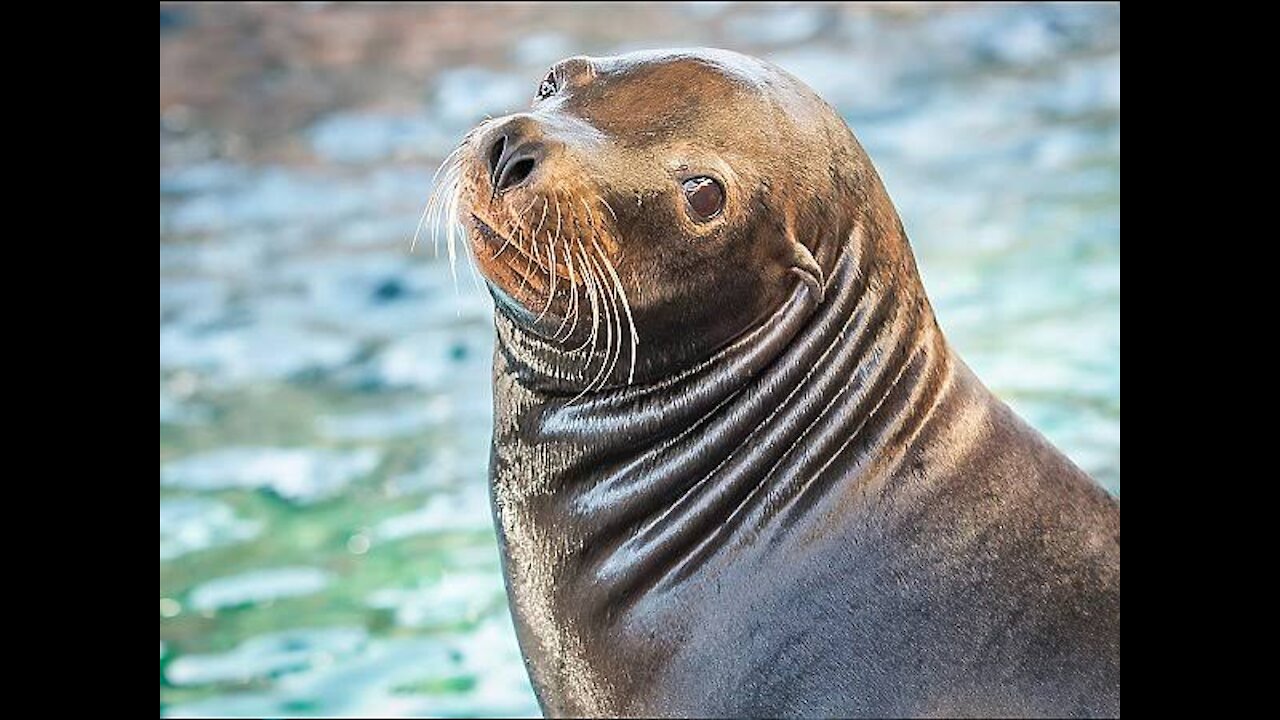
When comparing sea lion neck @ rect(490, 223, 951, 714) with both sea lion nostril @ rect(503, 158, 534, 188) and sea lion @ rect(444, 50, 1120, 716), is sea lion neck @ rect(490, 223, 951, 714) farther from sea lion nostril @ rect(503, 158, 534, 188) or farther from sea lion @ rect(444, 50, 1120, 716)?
sea lion nostril @ rect(503, 158, 534, 188)

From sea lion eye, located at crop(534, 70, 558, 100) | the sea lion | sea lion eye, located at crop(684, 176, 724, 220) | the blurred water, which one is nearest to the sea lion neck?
the sea lion

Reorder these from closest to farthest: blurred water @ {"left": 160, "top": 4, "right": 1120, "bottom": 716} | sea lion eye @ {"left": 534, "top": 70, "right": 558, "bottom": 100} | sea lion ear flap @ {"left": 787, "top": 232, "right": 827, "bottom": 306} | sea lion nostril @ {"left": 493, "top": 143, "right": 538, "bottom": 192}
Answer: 1. sea lion nostril @ {"left": 493, "top": 143, "right": 538, "bottom": 192}
2. sea lion ear flap @ {"left": 787, "top": 232, "right": 827, "bottom": 306}
3. sea lion eye @ {"left": 534, "top": 70, "right": 558, "bottom": 100}
4. blurred water @ {"left": 160, "top": 4, "right": 1120, "bottom": 716}

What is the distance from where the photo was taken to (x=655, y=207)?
3.46 m

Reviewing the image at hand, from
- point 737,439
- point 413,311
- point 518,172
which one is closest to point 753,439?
point 737,439

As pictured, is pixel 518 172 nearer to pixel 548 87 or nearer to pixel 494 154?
pixel 494 154

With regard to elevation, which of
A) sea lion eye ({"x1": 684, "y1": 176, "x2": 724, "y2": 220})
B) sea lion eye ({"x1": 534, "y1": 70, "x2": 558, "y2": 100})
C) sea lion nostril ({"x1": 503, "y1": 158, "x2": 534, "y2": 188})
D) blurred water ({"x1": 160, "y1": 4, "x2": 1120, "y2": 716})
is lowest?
sea lion eye ({"x1": 684, "y1": 176, "x2": 724, "y2": 220})

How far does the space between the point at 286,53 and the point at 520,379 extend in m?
7.94

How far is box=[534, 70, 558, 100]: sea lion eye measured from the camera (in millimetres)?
3756

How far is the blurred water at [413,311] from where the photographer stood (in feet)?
19.5

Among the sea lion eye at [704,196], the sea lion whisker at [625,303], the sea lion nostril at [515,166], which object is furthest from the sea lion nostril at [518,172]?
the sea lion eye at [704,196]

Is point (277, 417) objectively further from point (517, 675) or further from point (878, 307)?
point (878, 307)

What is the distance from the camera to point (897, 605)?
3.48 m

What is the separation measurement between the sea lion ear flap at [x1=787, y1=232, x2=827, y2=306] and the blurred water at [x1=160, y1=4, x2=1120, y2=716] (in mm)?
949

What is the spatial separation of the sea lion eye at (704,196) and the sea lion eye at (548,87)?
426mm
